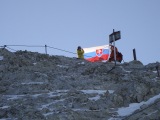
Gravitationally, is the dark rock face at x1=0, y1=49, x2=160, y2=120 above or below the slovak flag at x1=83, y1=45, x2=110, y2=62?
below

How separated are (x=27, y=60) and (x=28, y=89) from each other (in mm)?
5855

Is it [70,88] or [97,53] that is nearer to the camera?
[70,88]

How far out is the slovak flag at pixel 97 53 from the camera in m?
26.2

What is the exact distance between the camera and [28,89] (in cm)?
1573

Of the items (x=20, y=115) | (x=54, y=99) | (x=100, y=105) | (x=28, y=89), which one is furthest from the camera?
(x=28, y=89)

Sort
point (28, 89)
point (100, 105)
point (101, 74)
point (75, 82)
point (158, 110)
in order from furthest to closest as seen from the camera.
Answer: point (101, 74), point (75, 82), point (28, 89), point (100, 105), point (158, 110)

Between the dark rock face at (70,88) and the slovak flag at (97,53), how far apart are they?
3897 millimetres

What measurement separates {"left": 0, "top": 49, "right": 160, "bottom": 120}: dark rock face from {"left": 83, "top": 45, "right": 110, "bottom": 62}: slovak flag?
3.90 metres

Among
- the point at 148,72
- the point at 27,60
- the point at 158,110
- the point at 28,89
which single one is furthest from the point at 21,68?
the point at 158,110

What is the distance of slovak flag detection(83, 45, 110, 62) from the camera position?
26.2 metres

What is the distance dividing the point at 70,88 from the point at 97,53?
10989mm

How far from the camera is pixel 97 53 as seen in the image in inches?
1053

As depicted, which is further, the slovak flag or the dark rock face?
the slovak flag

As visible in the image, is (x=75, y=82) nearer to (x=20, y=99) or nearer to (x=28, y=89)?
(x=28, y=89)
